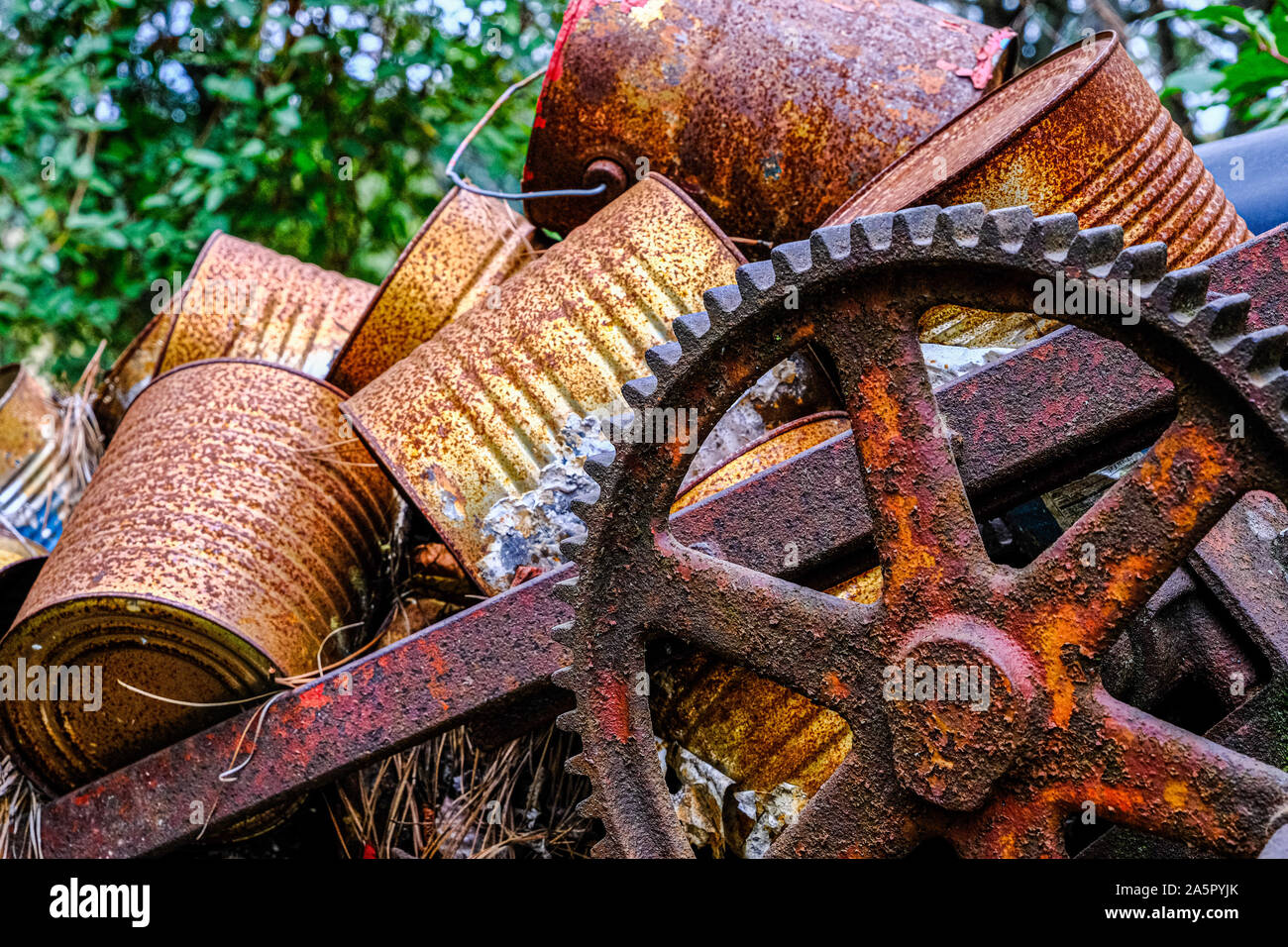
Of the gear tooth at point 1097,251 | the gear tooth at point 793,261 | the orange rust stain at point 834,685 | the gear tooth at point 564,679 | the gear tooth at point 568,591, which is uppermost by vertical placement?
the gear tooth at point 793,261

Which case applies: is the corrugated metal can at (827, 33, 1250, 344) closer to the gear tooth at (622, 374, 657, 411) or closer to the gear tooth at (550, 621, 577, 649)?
the gear tooth at (622, 374, 657, 411)

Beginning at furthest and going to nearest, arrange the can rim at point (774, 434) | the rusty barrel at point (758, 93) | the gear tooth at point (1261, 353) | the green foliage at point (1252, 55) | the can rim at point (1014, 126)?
1. the green foliage at point (1252, 55)
2. the rusty barrel at point (758, 93)
3. the can rim at point (774, 434)
4. the can rim at point (1014, 126)
5. the gear tooth at point (1261, 353)

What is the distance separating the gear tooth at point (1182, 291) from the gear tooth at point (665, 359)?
0.50m

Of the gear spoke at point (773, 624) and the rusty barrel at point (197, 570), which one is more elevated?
the rusty barrel at point (197, 570)

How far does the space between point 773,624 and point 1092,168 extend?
870mm

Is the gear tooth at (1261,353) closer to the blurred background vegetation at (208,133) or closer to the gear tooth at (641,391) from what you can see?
the gear tooth at (641,391)

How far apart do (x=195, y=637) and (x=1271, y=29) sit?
2.56 m

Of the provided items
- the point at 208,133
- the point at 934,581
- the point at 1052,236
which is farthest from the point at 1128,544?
the point at 208,133

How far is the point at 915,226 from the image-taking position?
1074mm

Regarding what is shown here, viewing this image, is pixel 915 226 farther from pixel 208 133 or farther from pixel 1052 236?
pixel 208 133

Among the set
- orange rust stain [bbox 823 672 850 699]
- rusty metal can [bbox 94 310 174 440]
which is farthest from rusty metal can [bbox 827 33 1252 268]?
rusty metal can [bbox 94 310 174 440]

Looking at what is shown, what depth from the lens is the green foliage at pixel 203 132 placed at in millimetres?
3277

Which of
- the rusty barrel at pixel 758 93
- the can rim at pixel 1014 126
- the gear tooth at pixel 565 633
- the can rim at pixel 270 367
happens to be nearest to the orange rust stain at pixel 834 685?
the gear tooth at pixel 565 633
